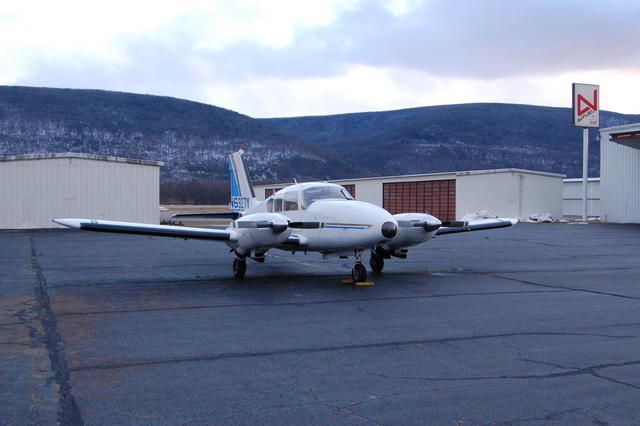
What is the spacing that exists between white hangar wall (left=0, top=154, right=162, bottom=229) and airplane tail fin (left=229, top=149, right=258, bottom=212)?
65.4ft

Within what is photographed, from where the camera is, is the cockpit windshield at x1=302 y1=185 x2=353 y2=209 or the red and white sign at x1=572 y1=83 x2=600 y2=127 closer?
the cockpit windshield at x1=302 y1=185 x2=353 y2=209

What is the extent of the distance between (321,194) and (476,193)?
35.9 metres

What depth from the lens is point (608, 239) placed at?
3006cm

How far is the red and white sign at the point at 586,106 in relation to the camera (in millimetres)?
47969

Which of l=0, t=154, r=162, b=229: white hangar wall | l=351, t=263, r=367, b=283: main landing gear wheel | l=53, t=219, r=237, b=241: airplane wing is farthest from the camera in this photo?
l=0, t=154, r=162, b=229: white hangar wall

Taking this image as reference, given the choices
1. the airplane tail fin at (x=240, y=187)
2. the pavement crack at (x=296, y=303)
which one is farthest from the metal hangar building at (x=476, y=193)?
the pavement crack at (x=296, y=303)

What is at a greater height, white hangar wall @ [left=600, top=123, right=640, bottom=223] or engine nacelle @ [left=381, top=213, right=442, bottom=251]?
white hangar wall @ [left=600, top=123, right=640, bottom=223]

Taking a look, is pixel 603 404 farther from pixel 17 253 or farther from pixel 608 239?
pixel 608 239

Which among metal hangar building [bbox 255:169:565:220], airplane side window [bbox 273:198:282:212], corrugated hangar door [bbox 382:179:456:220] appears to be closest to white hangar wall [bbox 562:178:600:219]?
metal hangar building [bbox 255:169:565:220]

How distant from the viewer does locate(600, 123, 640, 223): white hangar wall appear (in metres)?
45.2

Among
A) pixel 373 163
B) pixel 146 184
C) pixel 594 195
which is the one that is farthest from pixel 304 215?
pixel 373 163

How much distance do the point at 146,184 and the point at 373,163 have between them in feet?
406

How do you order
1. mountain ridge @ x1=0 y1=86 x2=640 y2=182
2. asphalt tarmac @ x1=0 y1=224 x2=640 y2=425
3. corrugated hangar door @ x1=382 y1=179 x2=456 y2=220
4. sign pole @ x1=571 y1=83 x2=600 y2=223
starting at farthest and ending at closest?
mountain ridge @ x1=0 y1=86 x2=640 y2=182 < corrugated hangar door @ x1=382 y1=179 x2=456 y2=220 < sign pole @ x1=571 y1=83 x2=600 y2=223 < asphalt tarmac @ x1=0 y1=224 x2=640 y2=425

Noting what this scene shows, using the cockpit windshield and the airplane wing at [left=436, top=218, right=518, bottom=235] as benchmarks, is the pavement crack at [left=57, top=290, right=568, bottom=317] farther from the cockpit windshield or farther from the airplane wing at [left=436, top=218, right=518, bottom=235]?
the airplane wing at [left=436, top=218, right=518, bottom=235]
